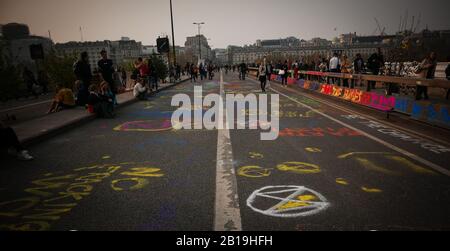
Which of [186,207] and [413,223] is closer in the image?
[413,223]

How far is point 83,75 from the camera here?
11.9 m

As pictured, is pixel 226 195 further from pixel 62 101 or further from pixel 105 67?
pixel 105 67

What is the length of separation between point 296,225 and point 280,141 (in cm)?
370

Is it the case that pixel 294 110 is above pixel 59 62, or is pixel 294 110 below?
below

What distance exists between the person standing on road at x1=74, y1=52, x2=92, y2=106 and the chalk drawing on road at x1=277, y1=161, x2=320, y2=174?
9.52m

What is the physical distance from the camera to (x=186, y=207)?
3590 millimetres

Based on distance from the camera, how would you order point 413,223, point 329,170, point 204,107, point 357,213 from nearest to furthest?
point 413,223, point 357,213, point 329,170, point 204,107

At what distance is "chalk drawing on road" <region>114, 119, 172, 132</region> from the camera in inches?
333

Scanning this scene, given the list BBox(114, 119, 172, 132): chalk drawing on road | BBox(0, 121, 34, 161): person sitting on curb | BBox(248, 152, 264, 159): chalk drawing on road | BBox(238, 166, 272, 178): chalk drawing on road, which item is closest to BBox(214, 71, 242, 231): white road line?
BBox(238, 166, 272, 178): chalk drawing on road

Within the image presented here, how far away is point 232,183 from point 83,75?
9.79m

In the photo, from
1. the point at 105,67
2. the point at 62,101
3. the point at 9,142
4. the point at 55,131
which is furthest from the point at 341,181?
the point at 105,67

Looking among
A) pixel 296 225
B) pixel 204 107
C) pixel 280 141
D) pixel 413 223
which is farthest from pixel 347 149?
pixel 204 107

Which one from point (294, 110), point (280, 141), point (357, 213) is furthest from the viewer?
point (294, 110)
